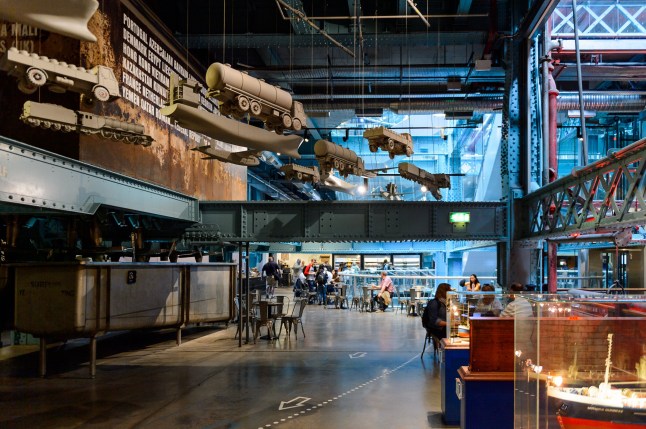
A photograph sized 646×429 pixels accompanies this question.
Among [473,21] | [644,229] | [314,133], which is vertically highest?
[473,21]

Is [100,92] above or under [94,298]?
above

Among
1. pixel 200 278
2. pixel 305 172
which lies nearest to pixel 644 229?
pixel 305 172

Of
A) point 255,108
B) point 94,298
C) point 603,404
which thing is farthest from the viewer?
point 94,298

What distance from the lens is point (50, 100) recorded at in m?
11.2

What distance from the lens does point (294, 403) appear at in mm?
9156

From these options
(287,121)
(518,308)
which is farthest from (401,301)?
(518,308)

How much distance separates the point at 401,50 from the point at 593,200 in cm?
988

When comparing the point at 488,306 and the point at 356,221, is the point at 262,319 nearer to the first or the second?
the point at 356,221

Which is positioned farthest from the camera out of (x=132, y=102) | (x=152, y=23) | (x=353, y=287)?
(x=353, y=287)

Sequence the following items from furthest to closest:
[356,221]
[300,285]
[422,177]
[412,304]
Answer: [300,285], [412,304], [422,177], [356,221]

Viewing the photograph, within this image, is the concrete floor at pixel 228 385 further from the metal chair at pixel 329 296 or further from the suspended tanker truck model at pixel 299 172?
the metal chair at pixel 329 296

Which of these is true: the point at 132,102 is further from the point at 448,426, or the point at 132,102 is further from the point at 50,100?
the point at 448,426

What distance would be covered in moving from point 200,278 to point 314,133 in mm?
11498

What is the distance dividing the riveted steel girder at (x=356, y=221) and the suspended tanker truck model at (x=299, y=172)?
83 centimetres
